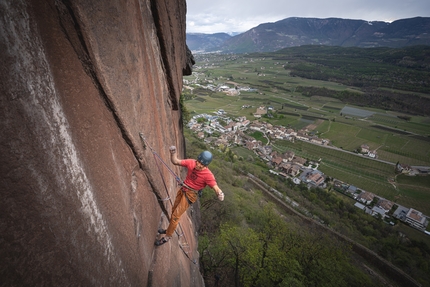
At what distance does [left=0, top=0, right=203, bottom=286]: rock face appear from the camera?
216 centimetres

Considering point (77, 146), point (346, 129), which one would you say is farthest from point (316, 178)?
point (77, 146)

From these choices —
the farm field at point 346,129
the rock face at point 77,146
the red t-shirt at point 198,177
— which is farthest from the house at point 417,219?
the rock face at point 77,146

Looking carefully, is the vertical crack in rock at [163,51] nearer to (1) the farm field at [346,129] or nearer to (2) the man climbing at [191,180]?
(2) the man climbing at [191,180]

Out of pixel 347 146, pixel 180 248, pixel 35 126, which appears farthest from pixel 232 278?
pixel 347 146

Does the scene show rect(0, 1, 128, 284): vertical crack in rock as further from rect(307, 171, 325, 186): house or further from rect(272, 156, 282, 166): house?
rect(272, 156, 282, 166): house

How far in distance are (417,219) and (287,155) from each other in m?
31.9

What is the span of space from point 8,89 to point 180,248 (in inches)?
309

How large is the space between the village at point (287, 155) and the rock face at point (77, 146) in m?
55.0

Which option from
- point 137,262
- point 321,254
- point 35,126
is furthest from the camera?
point 321,254

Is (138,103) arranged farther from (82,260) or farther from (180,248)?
(180,248)

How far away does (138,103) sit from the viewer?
5.01 meters

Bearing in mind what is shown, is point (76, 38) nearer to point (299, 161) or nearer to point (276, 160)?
point (276, 160)

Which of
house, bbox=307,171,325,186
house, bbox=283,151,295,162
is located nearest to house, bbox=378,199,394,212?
house, bbox=307,171,325,186

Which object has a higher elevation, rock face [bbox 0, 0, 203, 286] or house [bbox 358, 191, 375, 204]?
rock face [bbox 0, 0, 203, 286]
